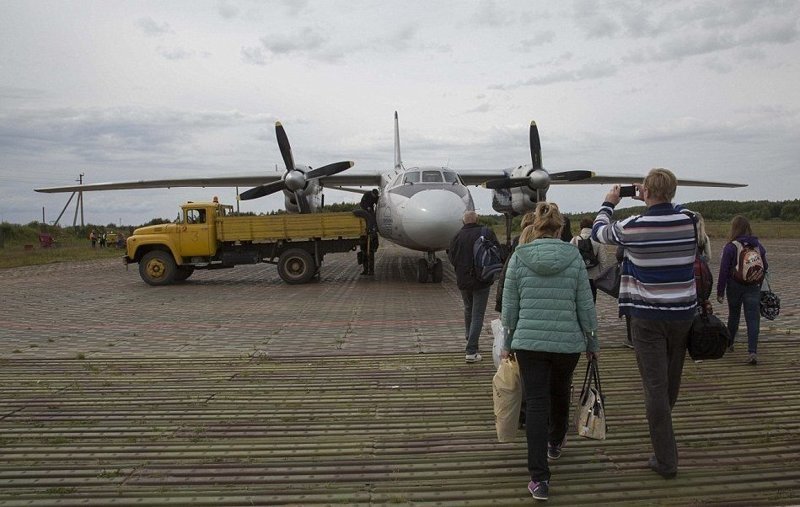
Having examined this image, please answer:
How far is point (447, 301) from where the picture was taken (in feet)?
41.3

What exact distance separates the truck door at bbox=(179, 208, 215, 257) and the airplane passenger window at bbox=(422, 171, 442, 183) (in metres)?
5.97

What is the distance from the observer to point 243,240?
1634cm

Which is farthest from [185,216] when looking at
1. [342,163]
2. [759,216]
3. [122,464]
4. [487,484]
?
[759,216]

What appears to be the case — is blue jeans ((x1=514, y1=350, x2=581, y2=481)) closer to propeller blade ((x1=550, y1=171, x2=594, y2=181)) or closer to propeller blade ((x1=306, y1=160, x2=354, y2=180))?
propeller blade ((x1=306, y1=160, x2=354, y2=180))

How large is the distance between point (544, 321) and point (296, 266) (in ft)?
43.6

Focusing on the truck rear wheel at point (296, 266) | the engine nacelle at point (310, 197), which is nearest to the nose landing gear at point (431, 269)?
the truck rear wheel at point (296, 266)

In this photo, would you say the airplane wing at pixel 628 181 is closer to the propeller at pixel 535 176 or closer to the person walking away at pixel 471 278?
the propeller at pixel 535 176

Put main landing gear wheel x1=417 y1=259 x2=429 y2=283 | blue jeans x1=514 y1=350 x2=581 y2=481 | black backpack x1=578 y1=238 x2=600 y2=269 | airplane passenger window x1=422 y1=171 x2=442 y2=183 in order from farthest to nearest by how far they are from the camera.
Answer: main landing gear wheel x1=417 y1=259 x2=429 y2=283 → airplane passenger window x1=422 y1=171 x2=442 y2=183 → black backpack x1=578 y1=238 x2=600 y2=269 → blue jeans x1=514 y1=350 x2=581 y2=481

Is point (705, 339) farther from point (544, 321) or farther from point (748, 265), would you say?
point (748, 265)

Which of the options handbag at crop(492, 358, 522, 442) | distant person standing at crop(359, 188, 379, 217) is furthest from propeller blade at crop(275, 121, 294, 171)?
handbag at crop(492, 358, 522, 442)

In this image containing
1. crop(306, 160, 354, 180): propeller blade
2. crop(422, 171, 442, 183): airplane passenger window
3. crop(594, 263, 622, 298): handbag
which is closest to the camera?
crop(594, 263, 622, 298): handbag

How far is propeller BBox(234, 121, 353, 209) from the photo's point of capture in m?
19.2

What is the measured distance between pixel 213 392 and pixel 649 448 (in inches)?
159

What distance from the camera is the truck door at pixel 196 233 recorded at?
53.7 feet
